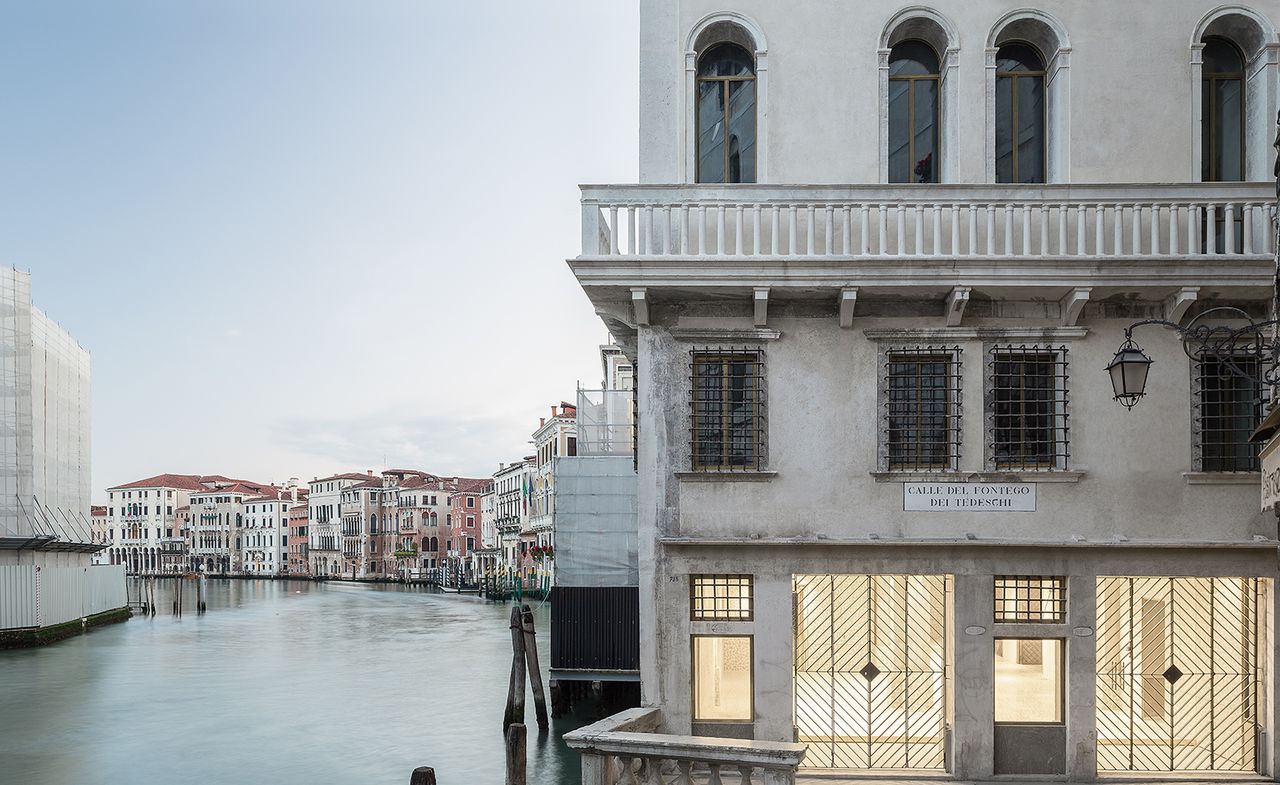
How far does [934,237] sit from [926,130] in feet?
4.74

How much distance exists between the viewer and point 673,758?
7867 millimetres

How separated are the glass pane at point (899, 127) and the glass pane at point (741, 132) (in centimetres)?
132

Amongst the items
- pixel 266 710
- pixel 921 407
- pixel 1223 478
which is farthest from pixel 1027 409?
pixel 266 710

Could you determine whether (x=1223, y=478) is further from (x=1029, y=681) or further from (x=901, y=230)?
(x=901, y=230)

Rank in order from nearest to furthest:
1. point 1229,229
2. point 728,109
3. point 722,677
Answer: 1. point 1229,229
2. point 722,677
3. point 728,109

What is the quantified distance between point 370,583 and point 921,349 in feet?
348

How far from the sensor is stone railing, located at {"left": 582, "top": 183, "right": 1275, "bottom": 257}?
9438 millimetres

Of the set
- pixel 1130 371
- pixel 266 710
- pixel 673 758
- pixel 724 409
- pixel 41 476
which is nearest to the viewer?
pixel 1130 371

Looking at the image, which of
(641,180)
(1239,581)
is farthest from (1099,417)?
(641,180)

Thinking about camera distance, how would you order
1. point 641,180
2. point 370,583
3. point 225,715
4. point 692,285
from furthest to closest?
1. point 370,583
2. point 225,715
3. point 641,180
4. point 692,285

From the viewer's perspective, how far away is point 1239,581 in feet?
32.1

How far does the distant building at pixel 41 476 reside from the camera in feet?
115

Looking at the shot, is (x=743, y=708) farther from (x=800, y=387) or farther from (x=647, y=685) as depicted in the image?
(x=800, y=387)

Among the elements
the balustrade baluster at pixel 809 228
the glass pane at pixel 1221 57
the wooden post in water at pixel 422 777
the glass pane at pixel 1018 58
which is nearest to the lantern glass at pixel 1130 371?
the balustrade baluster at pixel 809 228
